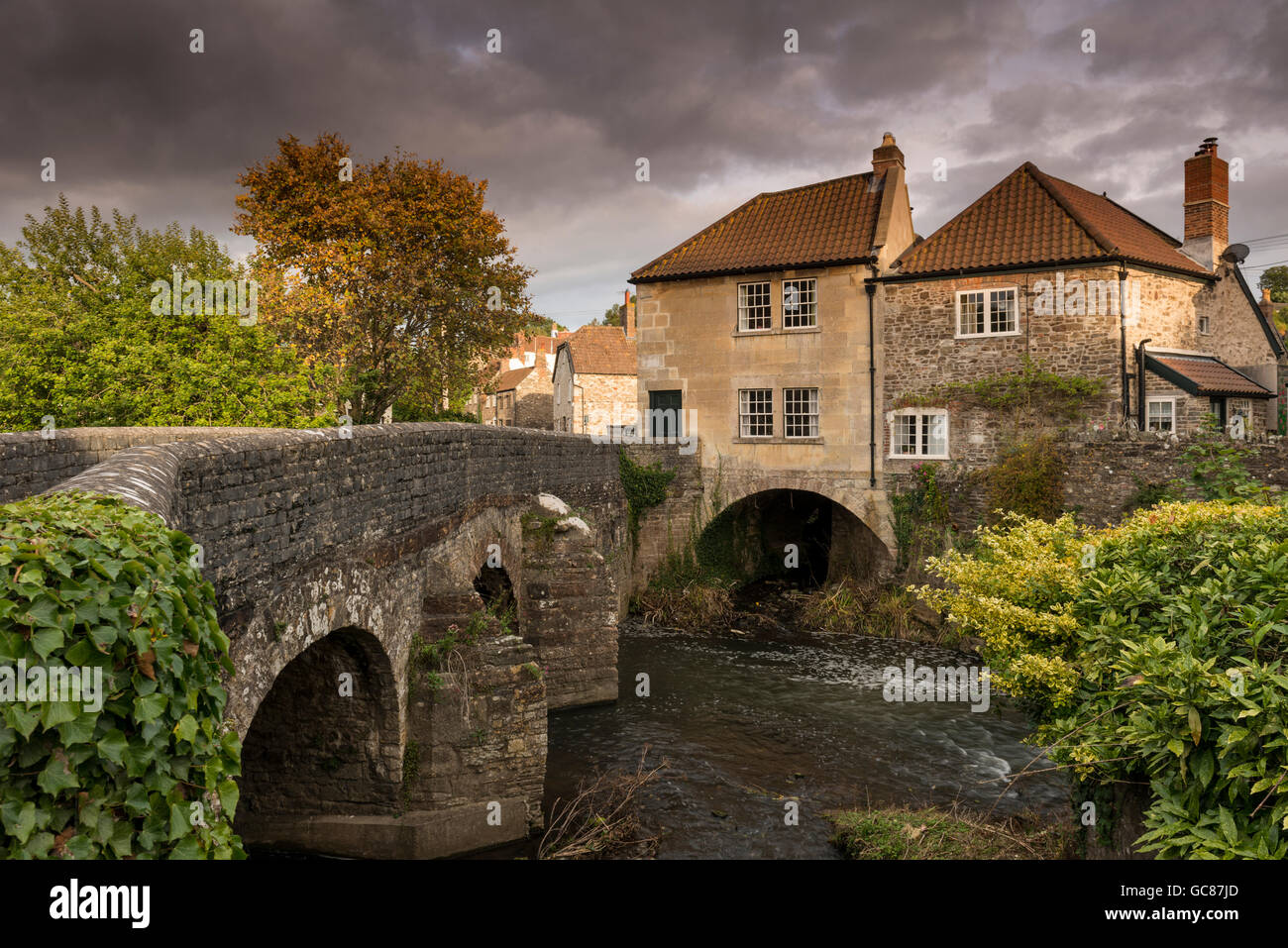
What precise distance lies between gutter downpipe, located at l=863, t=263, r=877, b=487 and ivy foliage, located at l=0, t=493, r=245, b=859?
21.2 m

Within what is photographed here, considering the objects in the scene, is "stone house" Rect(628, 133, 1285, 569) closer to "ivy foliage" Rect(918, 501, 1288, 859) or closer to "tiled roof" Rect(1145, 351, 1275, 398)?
"tiled roof" Rect(1145, 351, 1275, 398)

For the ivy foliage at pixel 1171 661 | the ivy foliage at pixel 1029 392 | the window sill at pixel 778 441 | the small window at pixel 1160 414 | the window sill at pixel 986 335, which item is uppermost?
the window sill at pixel 986 335

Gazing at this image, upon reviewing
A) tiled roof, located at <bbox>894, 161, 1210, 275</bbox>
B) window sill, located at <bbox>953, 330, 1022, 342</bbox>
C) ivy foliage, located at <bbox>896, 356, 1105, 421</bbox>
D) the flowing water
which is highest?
tiled roof, located at <bbox>894, 161, 1210, 275</bbox>

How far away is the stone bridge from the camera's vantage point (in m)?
6.46

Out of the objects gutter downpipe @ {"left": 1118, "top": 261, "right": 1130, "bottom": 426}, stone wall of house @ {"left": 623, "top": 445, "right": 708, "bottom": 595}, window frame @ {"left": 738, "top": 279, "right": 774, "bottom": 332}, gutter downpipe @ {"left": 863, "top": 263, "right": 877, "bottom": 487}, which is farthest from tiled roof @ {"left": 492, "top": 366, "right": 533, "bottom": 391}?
gutter downpipe @ {"left": 1118, "top": 261, "right": 1130, "bottom": 426}

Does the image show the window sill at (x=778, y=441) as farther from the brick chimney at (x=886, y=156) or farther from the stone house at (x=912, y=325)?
the brick chimney at (x=886, y=156)

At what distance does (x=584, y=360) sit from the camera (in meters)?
47.4

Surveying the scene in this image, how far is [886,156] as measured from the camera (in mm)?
24609

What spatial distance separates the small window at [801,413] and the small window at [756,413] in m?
0.43

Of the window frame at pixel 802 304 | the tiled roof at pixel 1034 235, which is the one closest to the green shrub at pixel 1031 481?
the tiled roof at pixel 1034 235

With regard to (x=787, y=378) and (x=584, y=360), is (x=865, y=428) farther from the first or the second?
(x=584, y=360)

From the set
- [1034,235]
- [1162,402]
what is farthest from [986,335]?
[1162,402]

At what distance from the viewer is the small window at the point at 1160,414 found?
68.0 feet
